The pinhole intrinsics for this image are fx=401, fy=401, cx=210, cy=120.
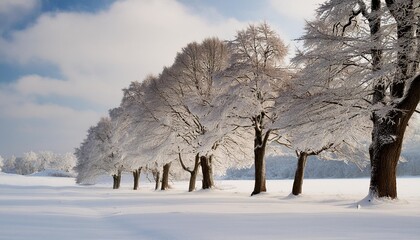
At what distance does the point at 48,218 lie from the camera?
1099 centimetres

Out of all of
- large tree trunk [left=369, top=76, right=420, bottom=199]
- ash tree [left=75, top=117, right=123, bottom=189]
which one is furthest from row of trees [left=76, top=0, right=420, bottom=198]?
ash tree [left=75, top=117, right=123, bottom=189]

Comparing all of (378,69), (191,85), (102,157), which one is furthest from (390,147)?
(102,157)

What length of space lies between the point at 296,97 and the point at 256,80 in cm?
512

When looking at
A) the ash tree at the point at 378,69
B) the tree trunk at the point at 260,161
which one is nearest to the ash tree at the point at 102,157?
the tree trunk at the point at 260,161

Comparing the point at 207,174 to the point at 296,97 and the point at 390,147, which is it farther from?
the point at 390,147

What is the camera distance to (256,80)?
2159 centimetres

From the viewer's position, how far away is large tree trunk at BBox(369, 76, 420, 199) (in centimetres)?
1410

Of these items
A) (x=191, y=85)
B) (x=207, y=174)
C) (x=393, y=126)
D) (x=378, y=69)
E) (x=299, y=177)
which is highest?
(x=191, y=85)

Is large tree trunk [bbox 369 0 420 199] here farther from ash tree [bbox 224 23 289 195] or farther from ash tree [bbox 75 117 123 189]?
ash tree [bbox 75 117 123 189]

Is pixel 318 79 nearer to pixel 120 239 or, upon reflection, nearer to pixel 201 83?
pixel 120 239

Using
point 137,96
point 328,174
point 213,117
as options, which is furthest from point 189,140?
point 328,174

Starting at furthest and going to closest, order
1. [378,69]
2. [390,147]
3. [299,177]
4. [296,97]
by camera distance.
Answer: [299,177] → [296,97] → [390,147] → [378,69]

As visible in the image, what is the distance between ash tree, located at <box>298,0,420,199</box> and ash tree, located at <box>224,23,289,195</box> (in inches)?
239

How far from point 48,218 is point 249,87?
43.7ft
